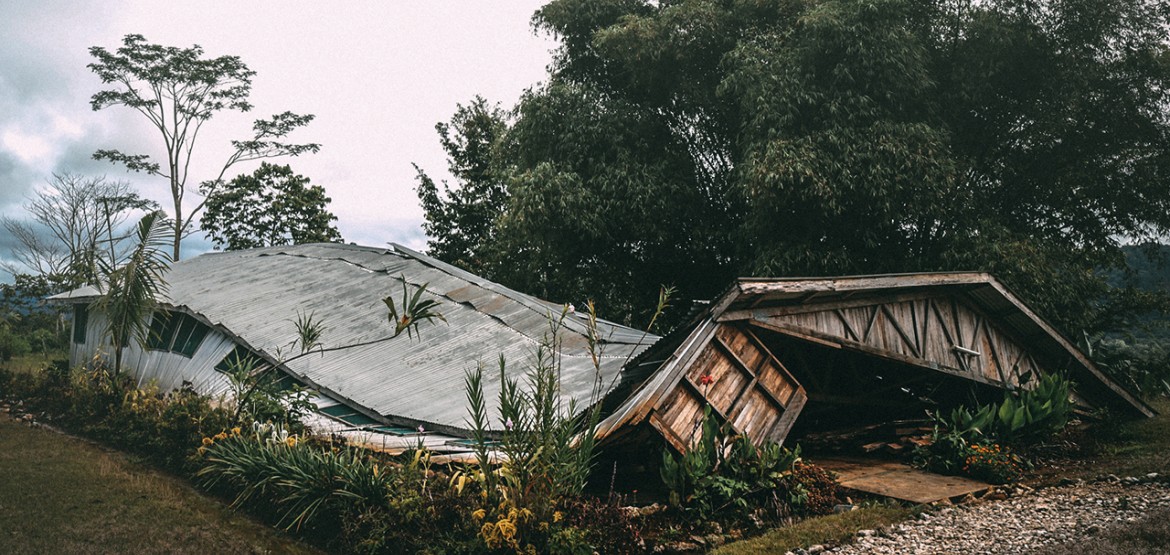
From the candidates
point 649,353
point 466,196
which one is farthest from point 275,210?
point 649,353

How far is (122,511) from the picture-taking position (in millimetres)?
8969

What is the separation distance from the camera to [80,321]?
68.0 ft

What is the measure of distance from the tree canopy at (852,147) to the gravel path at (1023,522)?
27.4 ft

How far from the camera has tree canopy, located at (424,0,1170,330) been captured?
679 inches

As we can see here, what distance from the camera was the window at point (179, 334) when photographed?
16078mm

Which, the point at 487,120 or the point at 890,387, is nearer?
the point at 890,387

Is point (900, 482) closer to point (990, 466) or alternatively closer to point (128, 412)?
point (990, 466)

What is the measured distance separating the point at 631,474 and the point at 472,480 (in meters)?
2.66

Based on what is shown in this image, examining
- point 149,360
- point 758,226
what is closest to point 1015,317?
point 758,226

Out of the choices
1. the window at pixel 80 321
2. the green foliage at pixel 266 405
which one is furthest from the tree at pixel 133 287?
the window at pixel 80 321

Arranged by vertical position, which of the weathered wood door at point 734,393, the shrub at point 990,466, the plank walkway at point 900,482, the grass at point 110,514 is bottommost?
the grass at point 110,514

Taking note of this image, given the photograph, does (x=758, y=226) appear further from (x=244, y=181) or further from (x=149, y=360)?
(x=244, y=181)

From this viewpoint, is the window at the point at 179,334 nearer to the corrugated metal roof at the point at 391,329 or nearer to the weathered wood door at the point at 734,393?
the corrugated metal roof at the point at 391,329

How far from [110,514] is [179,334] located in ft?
28.2
